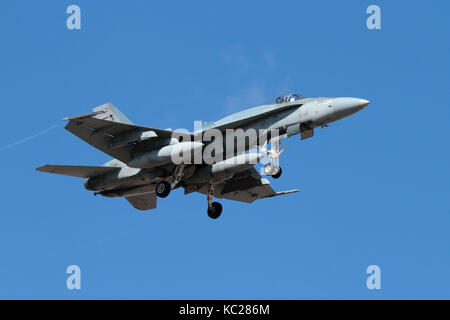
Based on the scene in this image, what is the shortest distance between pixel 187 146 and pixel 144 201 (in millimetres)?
5873

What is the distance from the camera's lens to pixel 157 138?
27.2 meters

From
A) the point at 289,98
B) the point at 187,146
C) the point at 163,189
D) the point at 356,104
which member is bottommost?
the point at 163,189

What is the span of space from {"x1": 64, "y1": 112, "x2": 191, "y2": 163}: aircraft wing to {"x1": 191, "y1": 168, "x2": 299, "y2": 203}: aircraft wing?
3.95 meters

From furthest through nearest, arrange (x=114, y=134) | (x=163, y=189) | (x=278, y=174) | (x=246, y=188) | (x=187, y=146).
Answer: (x=246, y=188)
(x=114, y=134)
(x=163, y=189)
(x=278, y=174)
(x=187, y=146)

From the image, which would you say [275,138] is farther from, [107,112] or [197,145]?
[107,112]

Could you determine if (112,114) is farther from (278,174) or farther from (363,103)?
(363,103)

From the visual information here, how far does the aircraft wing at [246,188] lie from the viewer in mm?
30125

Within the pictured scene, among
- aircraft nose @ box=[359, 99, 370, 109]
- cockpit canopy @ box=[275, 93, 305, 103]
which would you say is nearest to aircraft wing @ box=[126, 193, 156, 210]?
cockpit canopy @ box=[275, 93, 305, 103]

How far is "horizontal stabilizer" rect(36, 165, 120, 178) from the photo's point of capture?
27581mm

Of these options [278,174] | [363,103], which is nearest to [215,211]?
[278,174]

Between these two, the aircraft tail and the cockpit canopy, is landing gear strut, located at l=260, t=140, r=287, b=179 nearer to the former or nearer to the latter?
the cockpit canopy

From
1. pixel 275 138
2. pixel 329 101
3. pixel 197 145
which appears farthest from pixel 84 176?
pixel 329 101

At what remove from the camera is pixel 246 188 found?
99.9 ft

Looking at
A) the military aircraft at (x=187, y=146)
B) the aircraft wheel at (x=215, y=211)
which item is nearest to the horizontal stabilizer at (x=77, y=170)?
the military aircraft at (x=187, y=146)
